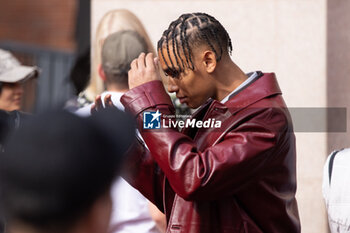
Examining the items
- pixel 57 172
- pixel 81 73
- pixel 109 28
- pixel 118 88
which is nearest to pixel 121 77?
pixel 118 88

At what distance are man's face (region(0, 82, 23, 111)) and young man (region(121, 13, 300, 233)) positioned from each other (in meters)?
1.70

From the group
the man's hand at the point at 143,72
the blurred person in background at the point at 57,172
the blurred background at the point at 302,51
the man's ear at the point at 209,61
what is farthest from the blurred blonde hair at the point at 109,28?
the blurred person in background at the point at 57,172

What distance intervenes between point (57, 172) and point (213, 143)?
38.8 inches

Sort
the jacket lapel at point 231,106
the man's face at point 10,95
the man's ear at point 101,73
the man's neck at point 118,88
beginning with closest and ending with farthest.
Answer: the jacket lapel at point 231,106
the man's neck at point 118,88
the man's ear at point 101,73
the man's face at point 10,95

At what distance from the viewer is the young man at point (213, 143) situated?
2.35 metres

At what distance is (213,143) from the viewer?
248 cm

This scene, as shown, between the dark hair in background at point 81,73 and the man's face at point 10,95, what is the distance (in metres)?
0.96

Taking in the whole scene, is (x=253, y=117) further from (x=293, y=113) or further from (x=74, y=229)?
(x=293, y=113)

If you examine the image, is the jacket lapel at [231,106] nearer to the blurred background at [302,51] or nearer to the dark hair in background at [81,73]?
the blurred background at [302,51]

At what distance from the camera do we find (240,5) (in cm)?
491

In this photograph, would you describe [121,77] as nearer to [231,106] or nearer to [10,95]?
[10,95]

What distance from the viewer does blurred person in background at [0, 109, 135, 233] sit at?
5.22 ft

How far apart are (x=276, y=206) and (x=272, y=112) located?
328mm

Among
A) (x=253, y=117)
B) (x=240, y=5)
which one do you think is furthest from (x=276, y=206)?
(x=240, y=5)
